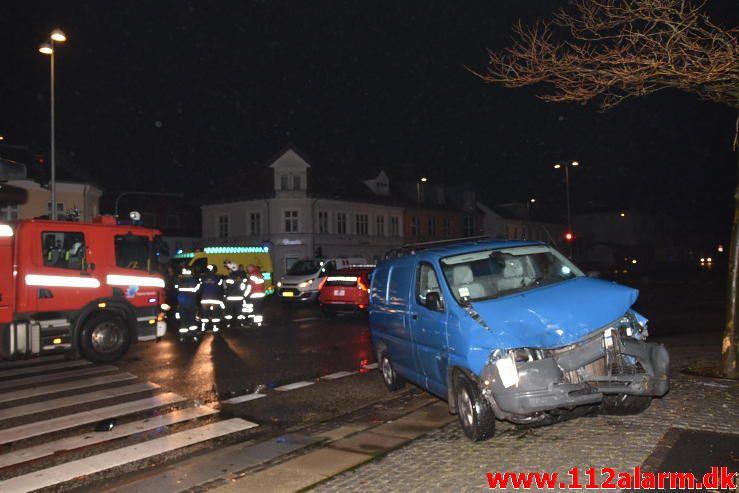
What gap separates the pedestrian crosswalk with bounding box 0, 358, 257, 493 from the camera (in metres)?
5.78

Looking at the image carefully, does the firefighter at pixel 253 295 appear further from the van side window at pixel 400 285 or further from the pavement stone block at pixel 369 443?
Answer: the pavement stone block at pixel 369 443

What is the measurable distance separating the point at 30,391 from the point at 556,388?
7.56 meters

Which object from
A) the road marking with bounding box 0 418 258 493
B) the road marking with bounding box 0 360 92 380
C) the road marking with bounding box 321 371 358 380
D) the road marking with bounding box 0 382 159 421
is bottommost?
the road marking with bounding box 0 418 258 493

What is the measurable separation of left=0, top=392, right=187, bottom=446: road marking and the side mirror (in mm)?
3982

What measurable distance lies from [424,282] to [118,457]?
374 cm

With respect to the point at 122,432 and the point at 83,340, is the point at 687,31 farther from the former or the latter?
the point at 83,340

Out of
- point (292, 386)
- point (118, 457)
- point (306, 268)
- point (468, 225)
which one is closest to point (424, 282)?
point (292, 386)

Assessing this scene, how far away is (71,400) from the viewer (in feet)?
27.4

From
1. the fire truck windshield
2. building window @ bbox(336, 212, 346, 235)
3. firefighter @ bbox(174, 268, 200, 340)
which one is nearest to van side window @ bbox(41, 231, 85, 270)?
the fire truck windshield

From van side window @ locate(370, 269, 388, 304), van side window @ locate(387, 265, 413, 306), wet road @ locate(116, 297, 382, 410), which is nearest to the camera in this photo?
van side window @ locate(387, 265, 413, 306)

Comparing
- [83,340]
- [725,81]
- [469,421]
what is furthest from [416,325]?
[83,340]

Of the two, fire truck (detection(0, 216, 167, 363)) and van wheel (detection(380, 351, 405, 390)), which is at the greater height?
fire truck (detection(0, 216, 167, 363))

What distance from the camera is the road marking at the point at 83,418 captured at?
270 inches

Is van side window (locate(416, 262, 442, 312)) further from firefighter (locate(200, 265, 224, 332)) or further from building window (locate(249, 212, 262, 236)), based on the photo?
building window (locate(249, 212, 262, 236))
